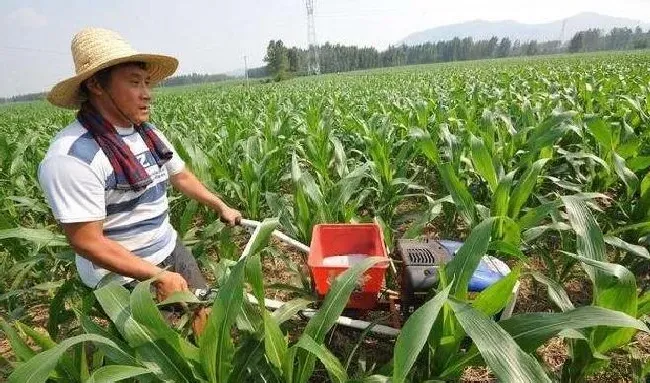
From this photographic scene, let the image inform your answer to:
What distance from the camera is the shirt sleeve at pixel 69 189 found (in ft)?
4.78

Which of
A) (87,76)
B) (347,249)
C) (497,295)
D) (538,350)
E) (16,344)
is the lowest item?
(538,350)

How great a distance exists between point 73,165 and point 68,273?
1666mm

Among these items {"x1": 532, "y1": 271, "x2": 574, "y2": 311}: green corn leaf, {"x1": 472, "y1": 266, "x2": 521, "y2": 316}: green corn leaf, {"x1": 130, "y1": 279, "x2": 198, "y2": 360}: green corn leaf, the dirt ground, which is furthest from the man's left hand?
{"x1": 532, "y1": 271, "x2": 574, "y2": 311}: green corn leaf

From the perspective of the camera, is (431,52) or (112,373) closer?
(112,373)

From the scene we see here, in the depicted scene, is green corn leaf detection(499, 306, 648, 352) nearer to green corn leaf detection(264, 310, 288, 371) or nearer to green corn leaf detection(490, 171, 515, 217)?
green corn leaf detection(264, 310, 288, 371)

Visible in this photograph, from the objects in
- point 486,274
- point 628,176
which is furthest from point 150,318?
point 628,176

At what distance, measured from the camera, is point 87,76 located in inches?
63.1

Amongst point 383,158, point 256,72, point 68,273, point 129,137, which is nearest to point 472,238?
point 129,137

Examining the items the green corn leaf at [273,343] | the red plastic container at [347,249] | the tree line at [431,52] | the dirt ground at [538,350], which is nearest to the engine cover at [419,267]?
the red plastic container at [347,249]

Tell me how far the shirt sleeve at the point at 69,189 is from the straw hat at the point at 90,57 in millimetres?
327

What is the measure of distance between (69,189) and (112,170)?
19 cm

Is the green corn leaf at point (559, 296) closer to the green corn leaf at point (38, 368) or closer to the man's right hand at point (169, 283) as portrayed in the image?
the man's right hand at point (169, 283)

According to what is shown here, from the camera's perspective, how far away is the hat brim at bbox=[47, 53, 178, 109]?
1581mm

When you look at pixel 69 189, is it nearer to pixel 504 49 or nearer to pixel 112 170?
pixel 112 170
